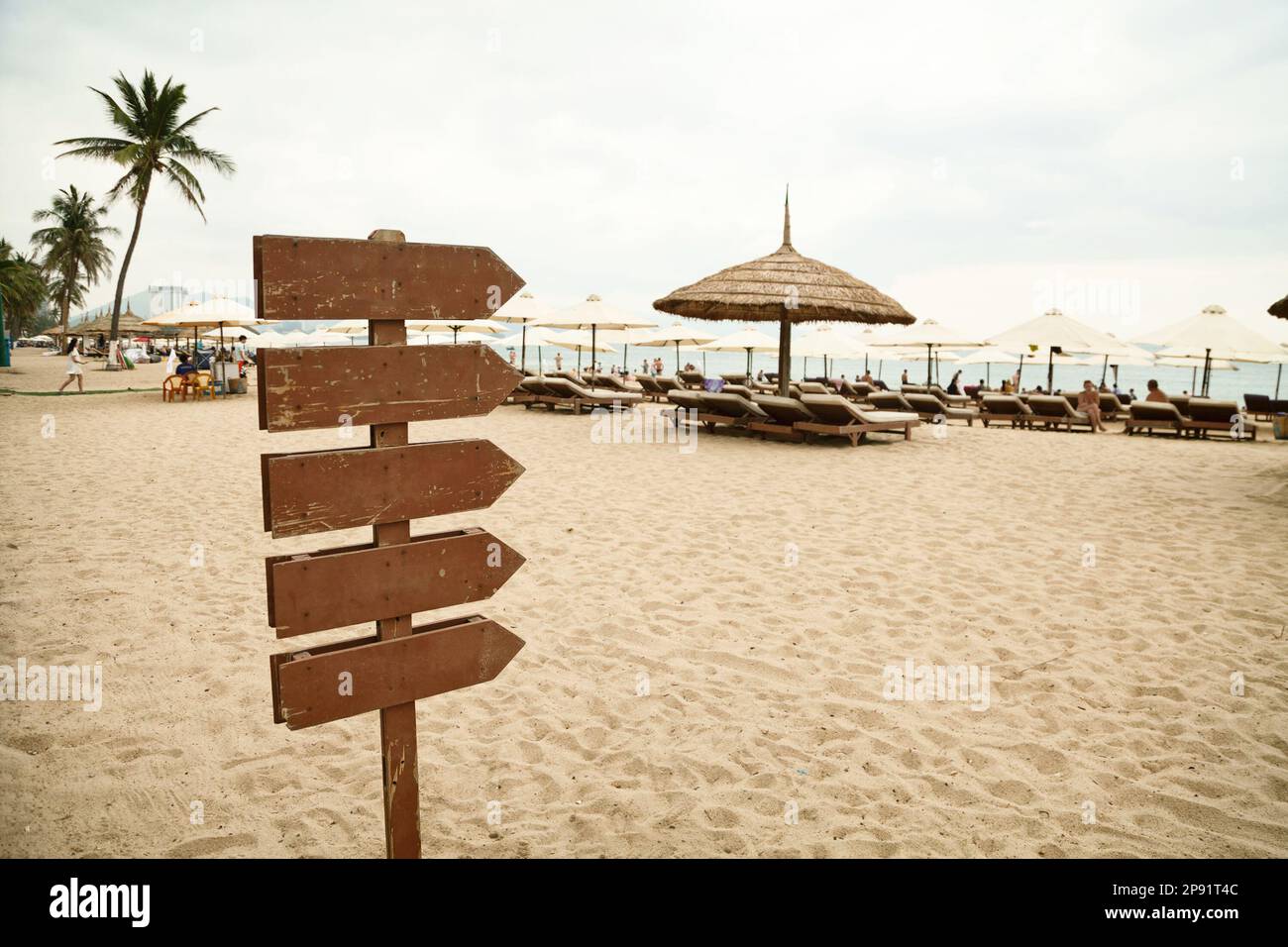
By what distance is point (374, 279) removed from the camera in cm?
207

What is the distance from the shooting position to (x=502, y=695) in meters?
3.75

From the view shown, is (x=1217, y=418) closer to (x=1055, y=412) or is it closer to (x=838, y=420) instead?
(x=1055, y=412)

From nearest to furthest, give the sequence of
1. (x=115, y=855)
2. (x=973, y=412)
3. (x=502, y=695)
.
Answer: (x=115, y=855) < (x=502, y=695) < (x=973, y=412)

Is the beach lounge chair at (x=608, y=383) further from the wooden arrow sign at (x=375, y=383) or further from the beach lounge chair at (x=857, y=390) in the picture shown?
the wooden arrow sign at (x=375, y=383)

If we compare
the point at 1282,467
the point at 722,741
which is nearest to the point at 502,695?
the point at 722,741

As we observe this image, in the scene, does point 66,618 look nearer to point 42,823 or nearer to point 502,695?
point 42,823

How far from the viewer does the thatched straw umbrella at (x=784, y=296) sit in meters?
12.7

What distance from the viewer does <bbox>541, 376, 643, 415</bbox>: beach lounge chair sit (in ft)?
54.8

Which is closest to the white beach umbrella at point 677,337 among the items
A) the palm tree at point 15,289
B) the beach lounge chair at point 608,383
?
the beach lounge chair at point 608,383

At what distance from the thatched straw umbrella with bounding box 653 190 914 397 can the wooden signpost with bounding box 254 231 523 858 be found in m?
10.9

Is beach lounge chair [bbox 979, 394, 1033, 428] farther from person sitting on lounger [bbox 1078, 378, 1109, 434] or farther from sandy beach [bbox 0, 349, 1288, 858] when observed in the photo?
sandy beach [bbox 0, 349, 1288, 858]

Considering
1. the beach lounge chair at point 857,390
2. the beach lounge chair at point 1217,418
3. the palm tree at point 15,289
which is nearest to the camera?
the beach lounge chair at point 1217,418
